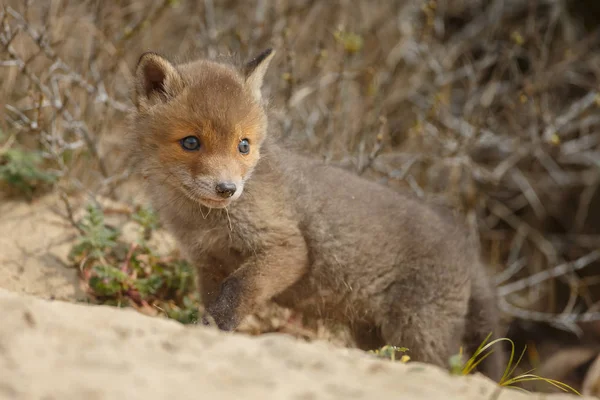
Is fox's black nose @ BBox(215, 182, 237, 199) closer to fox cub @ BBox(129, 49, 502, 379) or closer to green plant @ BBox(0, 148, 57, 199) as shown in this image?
fox cub @ BBox(129, 49, 502, 379)

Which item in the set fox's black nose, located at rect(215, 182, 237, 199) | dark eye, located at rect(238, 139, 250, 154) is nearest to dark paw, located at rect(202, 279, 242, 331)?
fox's black nose, located at rect(215, 182, 237, 199)

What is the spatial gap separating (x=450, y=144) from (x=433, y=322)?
8.47 ft

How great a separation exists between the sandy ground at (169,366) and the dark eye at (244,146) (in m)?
1.42

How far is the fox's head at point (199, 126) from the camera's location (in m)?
3.67

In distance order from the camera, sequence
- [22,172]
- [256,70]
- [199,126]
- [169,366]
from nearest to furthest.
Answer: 1. [169,366]
2. [199,126]
3. [256,70]
4. [22,172]

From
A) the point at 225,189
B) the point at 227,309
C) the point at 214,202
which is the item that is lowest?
the point at 227,309

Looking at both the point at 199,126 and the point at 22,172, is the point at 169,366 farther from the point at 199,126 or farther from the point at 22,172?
the point at 22,172

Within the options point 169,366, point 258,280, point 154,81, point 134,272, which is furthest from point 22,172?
point 169,366

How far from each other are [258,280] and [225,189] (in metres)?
0.72

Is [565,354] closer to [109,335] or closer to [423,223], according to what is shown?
[423,223]

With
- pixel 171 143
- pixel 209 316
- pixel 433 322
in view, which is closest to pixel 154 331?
pixel 209 316

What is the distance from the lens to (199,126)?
3.69m

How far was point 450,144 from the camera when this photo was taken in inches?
259

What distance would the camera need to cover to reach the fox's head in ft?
12.0
